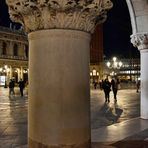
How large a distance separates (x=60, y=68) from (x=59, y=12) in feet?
2.24

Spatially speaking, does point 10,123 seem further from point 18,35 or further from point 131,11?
point 18,35

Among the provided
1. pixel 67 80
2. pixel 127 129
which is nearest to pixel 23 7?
pixel 67 80

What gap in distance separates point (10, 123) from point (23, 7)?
835 cm

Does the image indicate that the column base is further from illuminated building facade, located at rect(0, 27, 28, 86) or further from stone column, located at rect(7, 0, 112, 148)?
illuminated building facade, located at rect(0, 27, 28, 86)

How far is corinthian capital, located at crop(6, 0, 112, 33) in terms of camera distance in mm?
4348

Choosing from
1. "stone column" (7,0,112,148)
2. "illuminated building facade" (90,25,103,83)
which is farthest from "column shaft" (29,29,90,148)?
"illuminated building facade" (90,25,103,83)

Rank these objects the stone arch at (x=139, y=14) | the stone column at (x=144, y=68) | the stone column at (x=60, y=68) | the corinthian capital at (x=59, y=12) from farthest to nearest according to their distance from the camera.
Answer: the stone column at (x=144, y=68), the stone arch at (x=139, y=14), the stone column at (x=60, y=68), the corinthian capital at (x=59, y=12)

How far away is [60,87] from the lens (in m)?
4.54

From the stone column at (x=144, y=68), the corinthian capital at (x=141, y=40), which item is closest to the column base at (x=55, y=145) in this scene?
the corinthian capital at (x=141, y=40)

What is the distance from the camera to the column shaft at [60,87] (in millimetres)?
4539

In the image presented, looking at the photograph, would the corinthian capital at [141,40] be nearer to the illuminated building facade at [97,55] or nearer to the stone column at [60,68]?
the stone column at [60,68]

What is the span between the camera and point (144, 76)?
12.4 metres

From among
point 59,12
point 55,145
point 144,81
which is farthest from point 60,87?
point 144,81

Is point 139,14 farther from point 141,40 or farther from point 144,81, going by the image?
point 144,81
